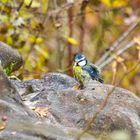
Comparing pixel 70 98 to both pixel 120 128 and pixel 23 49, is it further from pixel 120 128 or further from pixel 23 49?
pixel 23 49

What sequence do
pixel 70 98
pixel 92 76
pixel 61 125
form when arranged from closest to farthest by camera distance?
pixel 61 125
pixel 70 98
pixel 92 76

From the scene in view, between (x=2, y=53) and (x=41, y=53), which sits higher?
(x=2, y=53)

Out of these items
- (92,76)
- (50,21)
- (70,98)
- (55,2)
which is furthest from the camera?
(50,21)

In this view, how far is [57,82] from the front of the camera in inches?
195

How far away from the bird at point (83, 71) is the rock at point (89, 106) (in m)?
0.06

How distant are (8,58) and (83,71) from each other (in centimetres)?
66

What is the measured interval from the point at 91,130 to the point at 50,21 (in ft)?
14.5

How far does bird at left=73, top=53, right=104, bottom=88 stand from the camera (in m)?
4.77

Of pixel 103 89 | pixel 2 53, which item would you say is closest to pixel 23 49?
pixel 2 53

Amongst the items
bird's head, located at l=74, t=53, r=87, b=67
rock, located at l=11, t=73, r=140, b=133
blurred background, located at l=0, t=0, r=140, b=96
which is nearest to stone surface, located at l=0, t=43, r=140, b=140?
rock, located at l=11, t=73, r=140, b=133

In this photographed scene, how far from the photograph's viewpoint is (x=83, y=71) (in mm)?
4793

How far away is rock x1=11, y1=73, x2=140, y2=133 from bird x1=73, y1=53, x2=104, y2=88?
0.20 ft

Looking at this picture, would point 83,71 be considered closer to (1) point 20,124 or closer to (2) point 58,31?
(1) point 20,124

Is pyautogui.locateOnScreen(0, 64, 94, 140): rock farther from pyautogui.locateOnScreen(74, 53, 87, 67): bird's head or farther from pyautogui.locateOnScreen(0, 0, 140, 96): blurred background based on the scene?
pyautogui.locateOnScreen(0, 0, 140, 96): blurred background
